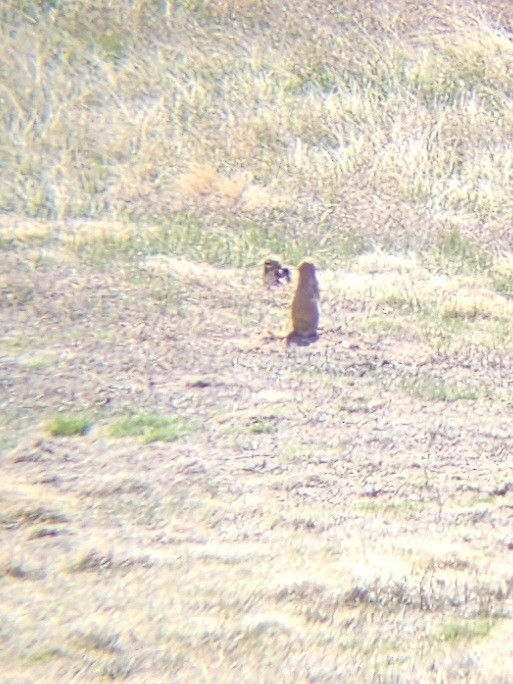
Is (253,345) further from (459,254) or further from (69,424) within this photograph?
(459,254)

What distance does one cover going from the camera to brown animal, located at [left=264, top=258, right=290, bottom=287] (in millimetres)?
7141

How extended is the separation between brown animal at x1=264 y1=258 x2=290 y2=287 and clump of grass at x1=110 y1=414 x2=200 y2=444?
2.31 meters

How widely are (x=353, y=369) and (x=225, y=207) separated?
3226mm

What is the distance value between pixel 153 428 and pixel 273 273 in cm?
255

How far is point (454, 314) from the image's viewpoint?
274 inches

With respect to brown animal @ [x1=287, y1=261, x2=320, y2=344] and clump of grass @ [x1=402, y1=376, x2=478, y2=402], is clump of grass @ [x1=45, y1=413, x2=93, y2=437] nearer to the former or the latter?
brown animal @ [x1=287, y1=261, x2=320, y2=344]

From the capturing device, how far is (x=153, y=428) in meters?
4.91

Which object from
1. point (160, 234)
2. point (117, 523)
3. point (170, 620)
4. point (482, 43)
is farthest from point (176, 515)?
point (482, 43)

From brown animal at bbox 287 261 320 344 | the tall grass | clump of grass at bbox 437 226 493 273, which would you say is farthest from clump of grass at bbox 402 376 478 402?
the tall grass

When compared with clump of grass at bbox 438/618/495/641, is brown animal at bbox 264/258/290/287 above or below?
below

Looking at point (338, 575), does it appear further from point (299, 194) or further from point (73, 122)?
point (73, 122)

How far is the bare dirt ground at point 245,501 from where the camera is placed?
3.42m

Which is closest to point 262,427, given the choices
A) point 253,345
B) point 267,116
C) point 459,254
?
point 253,345

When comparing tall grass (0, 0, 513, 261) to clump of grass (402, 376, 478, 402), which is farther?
tall grass (0, 0, 513, 261)
